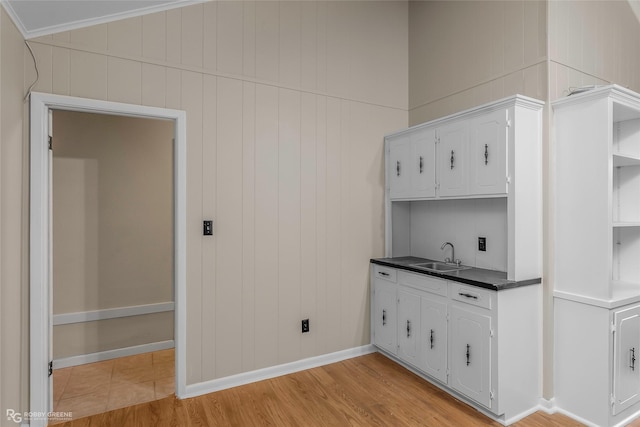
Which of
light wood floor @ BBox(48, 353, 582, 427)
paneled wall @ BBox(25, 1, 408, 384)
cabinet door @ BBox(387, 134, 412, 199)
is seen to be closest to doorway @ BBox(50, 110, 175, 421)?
light wood floor @ BBox(48, 353, 582, 427)

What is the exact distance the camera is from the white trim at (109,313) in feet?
10.7

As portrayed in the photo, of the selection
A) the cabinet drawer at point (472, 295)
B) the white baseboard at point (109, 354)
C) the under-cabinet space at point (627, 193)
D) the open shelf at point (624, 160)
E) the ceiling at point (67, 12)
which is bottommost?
the white baseboard at point (109, 354)

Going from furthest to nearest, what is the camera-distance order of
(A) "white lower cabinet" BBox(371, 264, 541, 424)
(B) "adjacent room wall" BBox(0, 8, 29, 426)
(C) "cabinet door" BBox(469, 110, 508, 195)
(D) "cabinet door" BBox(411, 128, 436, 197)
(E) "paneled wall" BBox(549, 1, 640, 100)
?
(D) "cabinet door" BBox(411, 128, 436, 197)
(E) "paneled wall" BBox(549, 1, 640, 100)
(C) "cabinet door" BBox(469, 110, 508, 195)
(A) "white lower cabinet" BBox(371, 264, 541, 424)
(B) "adjacent room wall" BBox(0, 8, 29, 426)

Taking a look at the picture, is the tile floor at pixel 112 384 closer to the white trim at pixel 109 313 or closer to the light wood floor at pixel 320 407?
the light wood floor at pixel 320 407

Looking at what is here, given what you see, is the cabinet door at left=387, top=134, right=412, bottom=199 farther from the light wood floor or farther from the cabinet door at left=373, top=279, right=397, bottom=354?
the light wood floor

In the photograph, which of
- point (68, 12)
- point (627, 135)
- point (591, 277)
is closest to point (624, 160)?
point (627, 135)

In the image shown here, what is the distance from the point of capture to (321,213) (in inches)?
128

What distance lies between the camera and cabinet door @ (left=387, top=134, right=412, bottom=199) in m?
3.29

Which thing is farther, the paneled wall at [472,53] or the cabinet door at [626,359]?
the paneled wall at [472,53]

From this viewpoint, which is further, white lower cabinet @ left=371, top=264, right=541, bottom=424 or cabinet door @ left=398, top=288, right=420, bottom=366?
cabinet door @ left=398, top=288, right=420, bottom=366

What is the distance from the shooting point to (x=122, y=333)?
11.5 feet

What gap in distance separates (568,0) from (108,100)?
3.38m

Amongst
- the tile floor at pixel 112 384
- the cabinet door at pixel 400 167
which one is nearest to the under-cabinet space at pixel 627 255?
the cabinet door at pixel 400 167

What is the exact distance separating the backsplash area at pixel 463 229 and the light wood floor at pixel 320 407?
110 centimetres
